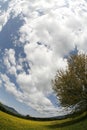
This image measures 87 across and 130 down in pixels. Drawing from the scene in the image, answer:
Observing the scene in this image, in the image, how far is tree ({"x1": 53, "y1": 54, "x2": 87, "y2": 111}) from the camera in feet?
248

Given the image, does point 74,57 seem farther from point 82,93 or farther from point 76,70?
point 82,93

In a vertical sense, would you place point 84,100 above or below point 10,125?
below

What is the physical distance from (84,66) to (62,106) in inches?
427

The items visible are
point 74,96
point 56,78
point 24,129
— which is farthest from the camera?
point 56,78

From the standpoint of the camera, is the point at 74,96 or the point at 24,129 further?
the point at 74,96

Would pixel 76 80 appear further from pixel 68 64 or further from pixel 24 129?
pixel 24 129

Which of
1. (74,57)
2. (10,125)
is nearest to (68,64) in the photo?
(74,57)

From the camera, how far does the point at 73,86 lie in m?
76.1

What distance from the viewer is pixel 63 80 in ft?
255

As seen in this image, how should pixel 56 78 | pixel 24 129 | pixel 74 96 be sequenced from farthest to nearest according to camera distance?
pixel 56 78
pixel 74 96
pixel 24 129

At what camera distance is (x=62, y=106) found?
7838 cm

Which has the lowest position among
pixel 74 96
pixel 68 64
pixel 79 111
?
pixel 79 111

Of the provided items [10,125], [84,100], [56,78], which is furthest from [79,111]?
[10,125]

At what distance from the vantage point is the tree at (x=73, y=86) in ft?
248
